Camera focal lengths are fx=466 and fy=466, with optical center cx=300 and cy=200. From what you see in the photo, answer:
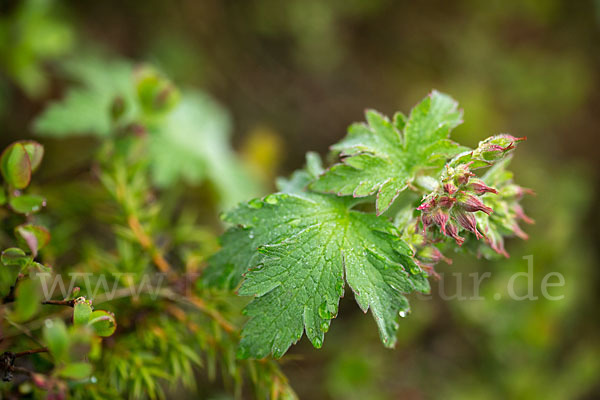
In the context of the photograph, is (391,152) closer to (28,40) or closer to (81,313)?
(81,313)

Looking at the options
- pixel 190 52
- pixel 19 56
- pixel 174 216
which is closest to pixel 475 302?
pixel 174 216

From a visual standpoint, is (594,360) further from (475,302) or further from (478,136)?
(478,136)

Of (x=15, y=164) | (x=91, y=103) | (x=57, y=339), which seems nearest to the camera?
(x=57, y=339)

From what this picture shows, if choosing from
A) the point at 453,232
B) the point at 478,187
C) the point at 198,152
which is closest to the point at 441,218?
the point at 453,232

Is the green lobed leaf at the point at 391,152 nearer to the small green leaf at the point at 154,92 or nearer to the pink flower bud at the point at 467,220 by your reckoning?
the pink flower bud at the point at 467,220

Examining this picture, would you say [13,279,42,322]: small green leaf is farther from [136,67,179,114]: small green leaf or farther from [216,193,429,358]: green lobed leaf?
[136,67,179,114]: small green leaf

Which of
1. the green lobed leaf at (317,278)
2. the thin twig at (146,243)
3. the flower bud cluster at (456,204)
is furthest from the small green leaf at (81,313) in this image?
the flower bud cluster at (456,204)
